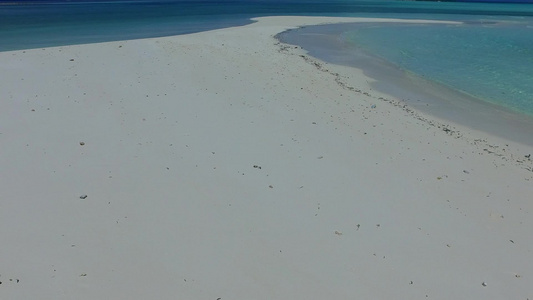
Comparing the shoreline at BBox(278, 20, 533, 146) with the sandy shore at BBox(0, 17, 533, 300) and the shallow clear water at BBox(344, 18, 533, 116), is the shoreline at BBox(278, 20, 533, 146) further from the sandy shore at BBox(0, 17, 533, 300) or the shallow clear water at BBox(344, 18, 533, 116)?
the sandy shore at BBox(0, 17, 533, 300)

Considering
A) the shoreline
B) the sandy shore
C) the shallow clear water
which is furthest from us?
the shallow clear water

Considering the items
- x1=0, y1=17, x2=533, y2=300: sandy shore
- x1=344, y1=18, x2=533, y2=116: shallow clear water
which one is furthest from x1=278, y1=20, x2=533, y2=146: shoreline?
x1=0, y1=17, x2=533, y2=300: sandy shore

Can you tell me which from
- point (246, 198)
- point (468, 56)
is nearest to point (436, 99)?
point (246, 198)

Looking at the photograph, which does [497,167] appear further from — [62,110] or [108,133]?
[62,110]

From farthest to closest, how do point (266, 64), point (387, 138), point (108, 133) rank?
point (266, 64)
point (387, 138)
point (108, 133)

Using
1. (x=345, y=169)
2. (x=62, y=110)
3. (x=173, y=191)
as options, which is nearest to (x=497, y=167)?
(x=345, y=169)

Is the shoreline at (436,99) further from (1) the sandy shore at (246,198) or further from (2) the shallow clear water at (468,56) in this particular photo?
(1) the sandy shore at (246,198)
